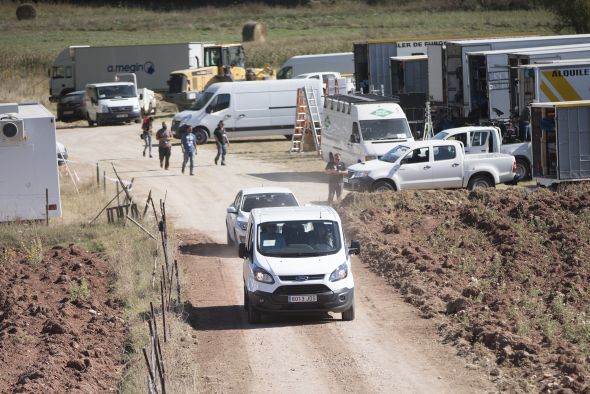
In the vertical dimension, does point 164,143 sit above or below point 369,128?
below

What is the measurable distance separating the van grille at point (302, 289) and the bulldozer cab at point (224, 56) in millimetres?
44217

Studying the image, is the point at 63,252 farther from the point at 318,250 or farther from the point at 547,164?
the point at 547,164

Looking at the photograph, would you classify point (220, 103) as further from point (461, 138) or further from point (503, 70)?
point (461, 138)

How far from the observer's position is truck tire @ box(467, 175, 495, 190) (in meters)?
29.0

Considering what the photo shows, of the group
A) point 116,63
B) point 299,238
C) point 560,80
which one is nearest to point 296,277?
point 299,238

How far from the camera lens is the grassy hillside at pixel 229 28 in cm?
7019

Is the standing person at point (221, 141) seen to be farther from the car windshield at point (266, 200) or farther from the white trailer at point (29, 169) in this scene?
the car windshield at point (266, 200)

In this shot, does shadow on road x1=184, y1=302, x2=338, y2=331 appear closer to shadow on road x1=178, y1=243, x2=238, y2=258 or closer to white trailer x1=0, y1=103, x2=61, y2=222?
shadow on road x1=178, y1=243, x2=238, y2=258

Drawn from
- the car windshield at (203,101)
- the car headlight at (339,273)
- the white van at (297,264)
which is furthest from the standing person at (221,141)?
the car headlight at (339,273)

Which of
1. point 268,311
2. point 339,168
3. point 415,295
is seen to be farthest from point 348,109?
point 268,311

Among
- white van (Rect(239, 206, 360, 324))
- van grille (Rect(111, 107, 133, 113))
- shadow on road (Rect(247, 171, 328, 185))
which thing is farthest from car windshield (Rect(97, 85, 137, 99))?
white van (Rect(239, 206, 360, 324))

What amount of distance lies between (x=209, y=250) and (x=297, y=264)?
7812mm

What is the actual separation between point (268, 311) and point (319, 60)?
4050 cm

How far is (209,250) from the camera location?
24.2 m
